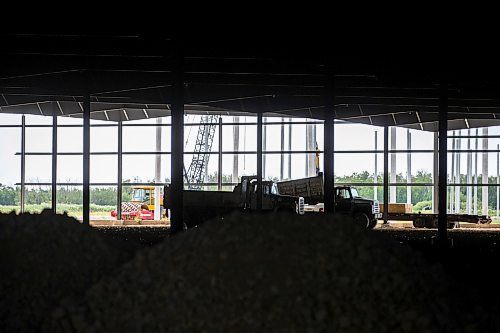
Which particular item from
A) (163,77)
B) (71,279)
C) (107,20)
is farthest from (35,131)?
(71,279)

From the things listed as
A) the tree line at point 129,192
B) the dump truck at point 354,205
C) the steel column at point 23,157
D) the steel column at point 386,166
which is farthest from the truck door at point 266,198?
the steel column at point 23,157

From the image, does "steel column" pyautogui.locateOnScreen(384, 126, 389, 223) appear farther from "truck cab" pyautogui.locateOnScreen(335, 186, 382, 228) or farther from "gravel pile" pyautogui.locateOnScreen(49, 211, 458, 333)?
"gravel pile" pyautogui.locateOnScreen(49, 211, 458, 333)

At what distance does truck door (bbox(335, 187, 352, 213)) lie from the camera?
3475 cm

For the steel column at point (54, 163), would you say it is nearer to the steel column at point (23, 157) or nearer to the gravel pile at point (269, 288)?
the steel column at point (23, 157)

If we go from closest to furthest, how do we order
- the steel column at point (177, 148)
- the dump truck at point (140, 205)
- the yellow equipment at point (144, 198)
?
the steel column at point (177, 148) < the dump truck at point (140, 205) < the yellow equipment at point (144, 198)

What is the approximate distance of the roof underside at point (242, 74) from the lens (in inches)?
837

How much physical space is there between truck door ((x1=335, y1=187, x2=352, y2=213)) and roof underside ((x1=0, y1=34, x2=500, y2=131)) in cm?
463

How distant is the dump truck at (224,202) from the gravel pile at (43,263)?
20.7 meters

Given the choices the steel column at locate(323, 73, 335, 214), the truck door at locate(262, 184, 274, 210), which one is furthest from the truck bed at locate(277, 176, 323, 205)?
the steel column at locate(323, 73, 335, 214)

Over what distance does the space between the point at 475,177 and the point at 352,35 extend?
26.4 meters

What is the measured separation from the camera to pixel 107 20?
17797 mm

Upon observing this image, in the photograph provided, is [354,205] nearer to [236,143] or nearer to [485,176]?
[236,143]

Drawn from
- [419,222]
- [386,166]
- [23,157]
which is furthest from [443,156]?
[23,157]

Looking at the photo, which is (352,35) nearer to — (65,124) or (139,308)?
(139,308)
